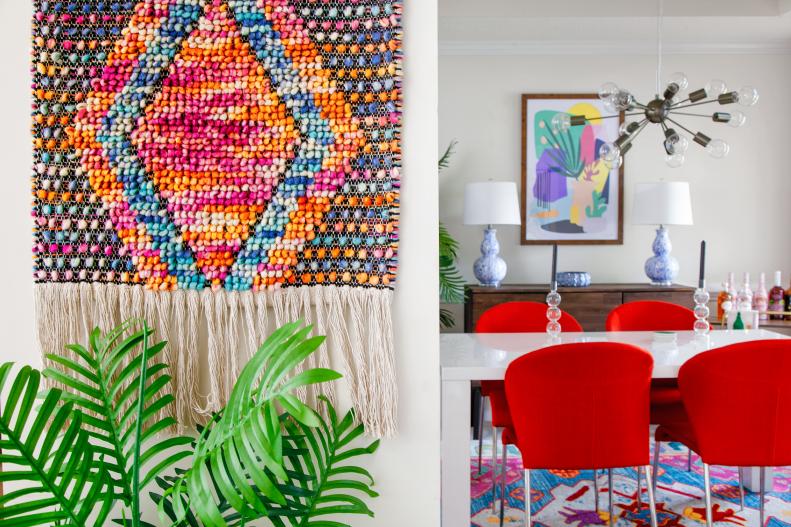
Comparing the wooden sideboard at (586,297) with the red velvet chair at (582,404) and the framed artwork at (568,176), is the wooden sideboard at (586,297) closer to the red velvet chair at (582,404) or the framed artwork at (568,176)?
the framed artwork at (568,176)

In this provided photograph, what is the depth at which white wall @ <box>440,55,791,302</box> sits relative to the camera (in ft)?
13.4

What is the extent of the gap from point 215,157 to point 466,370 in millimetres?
1077

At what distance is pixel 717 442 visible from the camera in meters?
1.90

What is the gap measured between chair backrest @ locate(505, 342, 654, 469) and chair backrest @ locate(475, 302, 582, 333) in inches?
37.6

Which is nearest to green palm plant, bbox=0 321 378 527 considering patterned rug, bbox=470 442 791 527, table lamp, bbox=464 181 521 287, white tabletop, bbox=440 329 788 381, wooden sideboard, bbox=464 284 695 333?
white tabletop, bbox=440 329 788 381

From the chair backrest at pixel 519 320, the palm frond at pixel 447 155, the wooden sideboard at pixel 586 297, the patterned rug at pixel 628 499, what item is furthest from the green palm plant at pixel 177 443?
the palm frond at pixel 447 155

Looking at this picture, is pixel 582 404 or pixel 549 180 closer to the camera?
pixel 582 404

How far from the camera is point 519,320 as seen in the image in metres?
2.84

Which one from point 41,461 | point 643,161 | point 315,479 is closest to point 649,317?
point 643,161

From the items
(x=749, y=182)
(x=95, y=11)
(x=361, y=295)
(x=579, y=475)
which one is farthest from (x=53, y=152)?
(x=749, y=182)

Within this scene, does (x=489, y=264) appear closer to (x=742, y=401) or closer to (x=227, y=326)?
(x=742, y=401)

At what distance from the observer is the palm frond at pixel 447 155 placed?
3.84m

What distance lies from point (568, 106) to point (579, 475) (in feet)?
7.89

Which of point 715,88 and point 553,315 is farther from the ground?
point 715,88
